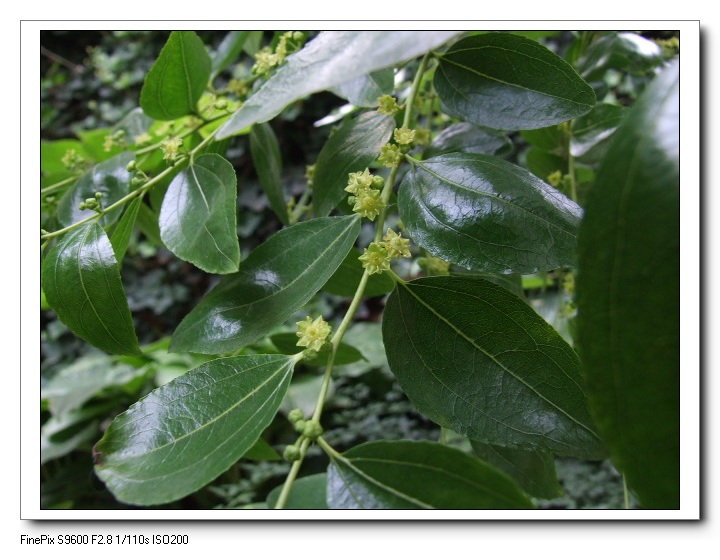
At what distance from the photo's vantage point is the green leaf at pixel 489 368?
390 millimetres

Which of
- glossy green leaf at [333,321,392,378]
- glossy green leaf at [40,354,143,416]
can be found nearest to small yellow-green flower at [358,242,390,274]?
glossy green leaf at [333,321,392,378]

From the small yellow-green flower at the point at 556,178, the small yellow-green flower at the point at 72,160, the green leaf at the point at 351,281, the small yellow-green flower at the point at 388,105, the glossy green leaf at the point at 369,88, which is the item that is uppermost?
the glossy green leaf at the point at 369,88

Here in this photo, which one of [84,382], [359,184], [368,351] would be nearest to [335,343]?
[359,184]

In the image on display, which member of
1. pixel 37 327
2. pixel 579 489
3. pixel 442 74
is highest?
pixel 442 74

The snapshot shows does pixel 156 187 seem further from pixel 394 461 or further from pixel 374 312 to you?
pixel 374 312

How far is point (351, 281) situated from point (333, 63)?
0.28m

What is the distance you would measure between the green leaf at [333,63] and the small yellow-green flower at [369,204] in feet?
0.48

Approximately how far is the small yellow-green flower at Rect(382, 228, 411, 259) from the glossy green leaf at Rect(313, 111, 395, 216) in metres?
0.07

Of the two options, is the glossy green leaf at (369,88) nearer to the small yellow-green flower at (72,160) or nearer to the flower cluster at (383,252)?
the flower cluster at (383,252)

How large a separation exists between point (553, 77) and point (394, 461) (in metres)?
0.30

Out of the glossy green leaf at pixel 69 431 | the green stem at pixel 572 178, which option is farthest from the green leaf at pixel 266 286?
the glossy green leaf at pixel 69 431

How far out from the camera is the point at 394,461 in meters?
0.38

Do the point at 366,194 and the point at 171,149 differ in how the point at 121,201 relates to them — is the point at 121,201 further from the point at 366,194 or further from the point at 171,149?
the point at 366,194

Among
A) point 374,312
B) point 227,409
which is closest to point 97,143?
point 227,409
